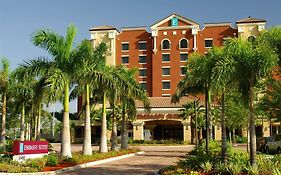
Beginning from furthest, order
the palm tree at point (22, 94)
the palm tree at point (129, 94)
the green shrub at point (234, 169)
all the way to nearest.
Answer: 1. the palm tree at point (22, 94)
2. the palm tree at point (129, 94)
3. the green shrub at point (234, 169)

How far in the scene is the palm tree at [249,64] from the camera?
1534 cm

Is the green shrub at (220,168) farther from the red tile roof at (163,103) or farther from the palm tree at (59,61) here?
the red tile roof at (163,103)

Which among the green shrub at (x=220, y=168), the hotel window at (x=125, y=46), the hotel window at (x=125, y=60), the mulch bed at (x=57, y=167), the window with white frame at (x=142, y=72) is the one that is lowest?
the mulch bed at (x=57, y=167)

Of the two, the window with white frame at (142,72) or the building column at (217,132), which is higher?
the window with white frame at (142,72)

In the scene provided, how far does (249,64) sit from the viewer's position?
51.0ft

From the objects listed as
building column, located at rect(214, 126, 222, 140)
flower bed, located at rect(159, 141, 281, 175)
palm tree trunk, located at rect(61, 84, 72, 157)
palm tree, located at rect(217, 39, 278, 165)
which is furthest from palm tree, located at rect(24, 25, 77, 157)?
building column, located at rect(214, 126, 222, 140)

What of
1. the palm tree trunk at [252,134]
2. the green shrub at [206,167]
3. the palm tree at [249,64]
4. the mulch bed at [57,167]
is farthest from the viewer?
the mulch bed at [57,167]

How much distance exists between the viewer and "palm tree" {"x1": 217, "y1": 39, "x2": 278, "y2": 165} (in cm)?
1534

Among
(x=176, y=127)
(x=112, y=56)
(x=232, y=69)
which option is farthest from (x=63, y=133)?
(x=112, y=56)

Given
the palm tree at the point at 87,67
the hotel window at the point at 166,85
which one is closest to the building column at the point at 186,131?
the hotel window at the point at 166,85

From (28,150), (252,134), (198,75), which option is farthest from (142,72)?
(252,134)

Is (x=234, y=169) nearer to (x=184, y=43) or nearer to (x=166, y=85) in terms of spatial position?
(x=166, y=85)

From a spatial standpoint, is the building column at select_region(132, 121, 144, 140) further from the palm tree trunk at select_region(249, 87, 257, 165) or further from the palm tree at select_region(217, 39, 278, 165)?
the palm tree trunk at select_region(249, 87, 257, 165)

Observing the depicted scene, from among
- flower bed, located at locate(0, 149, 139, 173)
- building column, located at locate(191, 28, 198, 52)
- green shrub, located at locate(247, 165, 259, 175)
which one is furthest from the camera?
building column, located at locate(191, 28, 198, 52)
